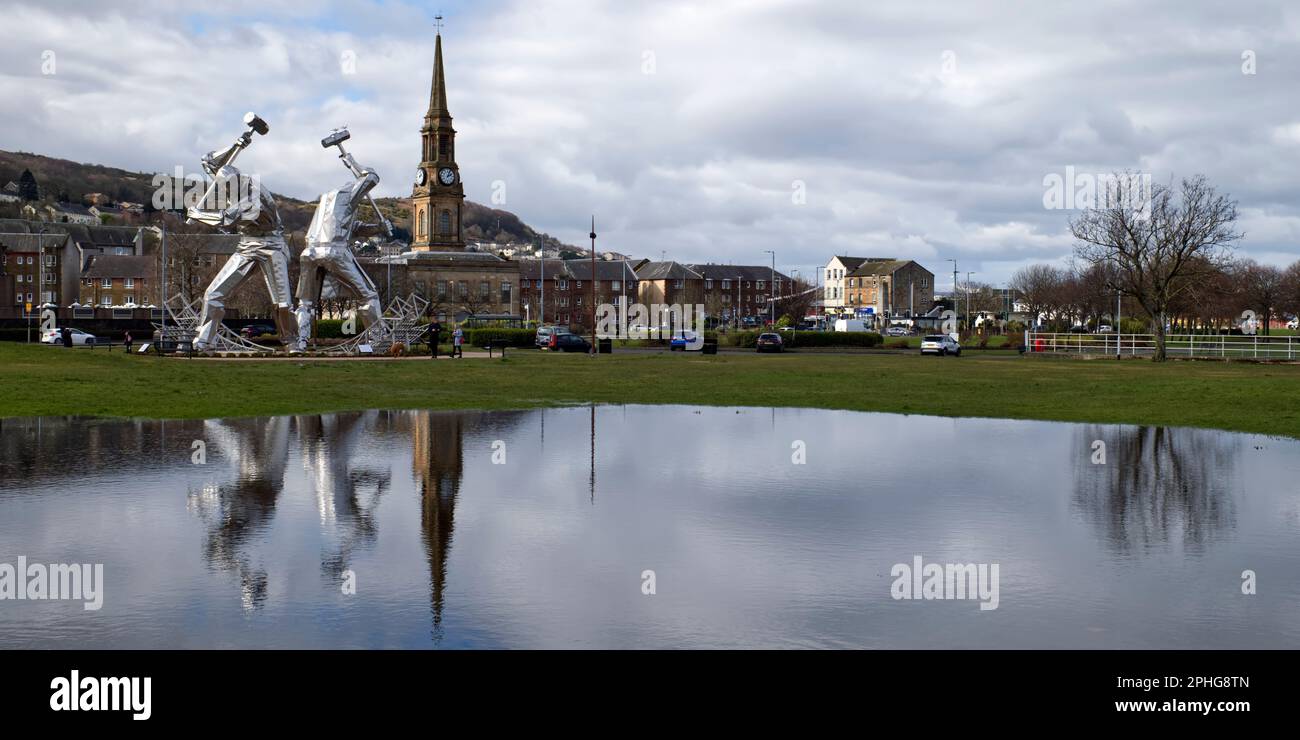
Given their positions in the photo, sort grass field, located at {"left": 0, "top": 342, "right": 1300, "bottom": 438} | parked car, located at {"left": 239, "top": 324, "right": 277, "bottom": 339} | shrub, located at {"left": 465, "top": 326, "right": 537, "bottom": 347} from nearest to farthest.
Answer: grass field, located at {"left": 0, "top": 342, "right": 1300, "bottom": 438} < parked car, located at {"left": 239, "top": 324, "right": 277, "bottom": 339} < shrub, located at {"left": 465, "top": 326, "right": 537, "bottom": 347}

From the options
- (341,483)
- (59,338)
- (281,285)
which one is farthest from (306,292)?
(341,483)

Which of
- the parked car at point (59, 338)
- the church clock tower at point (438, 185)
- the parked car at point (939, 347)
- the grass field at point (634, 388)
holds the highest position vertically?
the church clock tower at point (438, 185)

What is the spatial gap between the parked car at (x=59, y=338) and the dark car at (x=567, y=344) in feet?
95.2

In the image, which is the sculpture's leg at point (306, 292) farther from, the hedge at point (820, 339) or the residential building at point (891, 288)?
the residential building at point (891, 288)

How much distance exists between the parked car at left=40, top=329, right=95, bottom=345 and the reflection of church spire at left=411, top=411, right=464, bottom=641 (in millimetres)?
50807

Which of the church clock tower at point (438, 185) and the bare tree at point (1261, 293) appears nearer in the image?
the bare tree at point (1261, 293)

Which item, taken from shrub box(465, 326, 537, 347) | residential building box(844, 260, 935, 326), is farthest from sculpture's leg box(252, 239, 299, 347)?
residential building box(844, 260, 935, 326)

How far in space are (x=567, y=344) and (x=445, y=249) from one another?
74287 millimetres

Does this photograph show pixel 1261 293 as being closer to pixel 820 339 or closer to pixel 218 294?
pixel 820 339

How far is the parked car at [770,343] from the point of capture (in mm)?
76312

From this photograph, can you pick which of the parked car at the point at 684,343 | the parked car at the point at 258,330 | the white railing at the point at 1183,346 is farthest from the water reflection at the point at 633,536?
the parked car at the point at 258,330

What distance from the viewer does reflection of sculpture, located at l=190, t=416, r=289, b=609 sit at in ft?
33.7

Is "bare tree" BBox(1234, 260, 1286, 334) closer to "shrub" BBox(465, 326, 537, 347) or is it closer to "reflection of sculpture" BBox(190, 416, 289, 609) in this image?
"shrub" BBox(465, 326, 537, 347)

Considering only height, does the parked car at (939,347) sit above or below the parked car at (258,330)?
below
